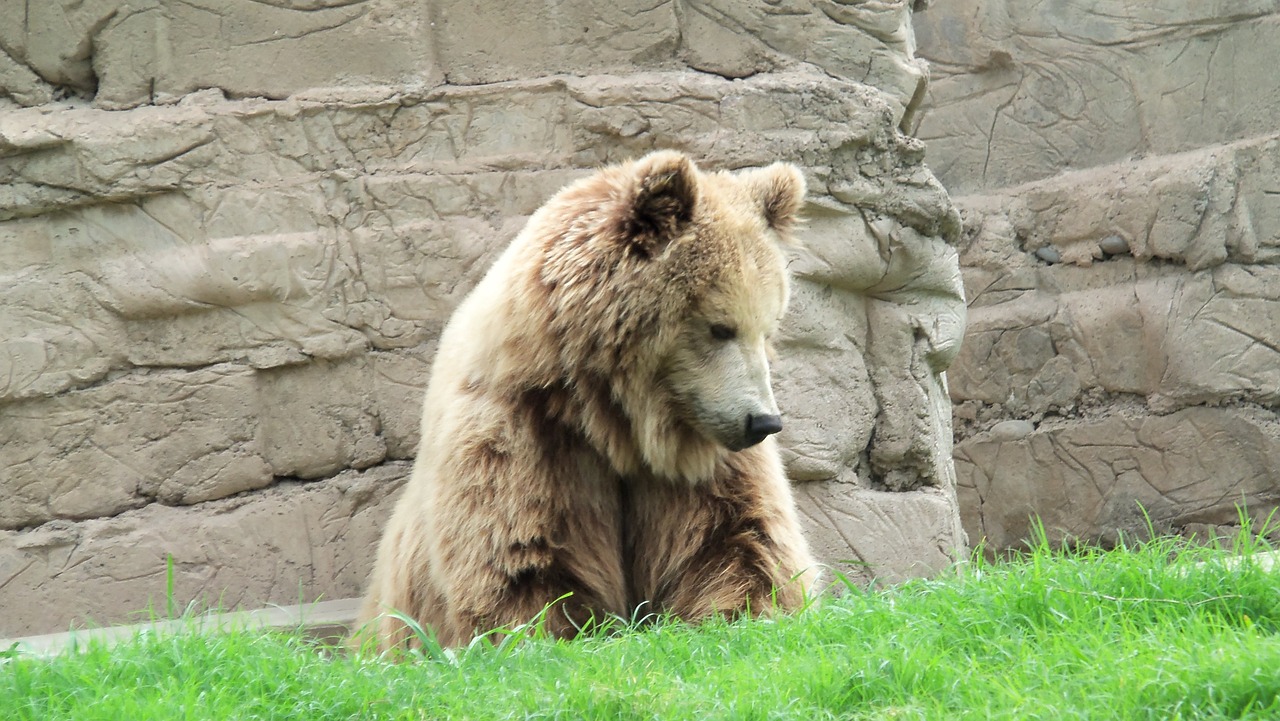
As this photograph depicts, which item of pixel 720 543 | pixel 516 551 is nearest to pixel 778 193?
pixel 720 543

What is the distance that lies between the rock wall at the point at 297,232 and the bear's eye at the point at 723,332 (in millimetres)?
1760

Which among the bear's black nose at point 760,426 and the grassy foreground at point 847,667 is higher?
the bear's black nose at point 760,426

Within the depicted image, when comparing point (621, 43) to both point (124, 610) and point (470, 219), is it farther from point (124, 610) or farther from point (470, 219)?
point (124, 610)

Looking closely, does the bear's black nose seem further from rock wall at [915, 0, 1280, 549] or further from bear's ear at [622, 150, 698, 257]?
rock wall at [915, 0, 1280, 549]

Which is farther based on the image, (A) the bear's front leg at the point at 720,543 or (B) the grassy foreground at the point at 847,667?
(A) the bear's front leg at the point at 720,543

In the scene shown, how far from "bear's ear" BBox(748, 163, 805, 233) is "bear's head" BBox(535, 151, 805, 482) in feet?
0.72

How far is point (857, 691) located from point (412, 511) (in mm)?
2381

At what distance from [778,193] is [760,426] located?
101cm

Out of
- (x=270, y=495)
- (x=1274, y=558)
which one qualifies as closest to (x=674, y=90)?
(x=270, y=495)

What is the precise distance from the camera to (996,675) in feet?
10.5

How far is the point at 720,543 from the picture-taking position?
4.90m

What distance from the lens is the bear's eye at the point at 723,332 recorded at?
4.70 meters

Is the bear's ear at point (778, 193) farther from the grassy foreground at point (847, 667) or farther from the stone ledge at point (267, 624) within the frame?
the stone ledge at point (267, 624)

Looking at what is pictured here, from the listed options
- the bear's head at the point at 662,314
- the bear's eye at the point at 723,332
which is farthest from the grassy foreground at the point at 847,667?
the bear's eye at the point at 723,332
